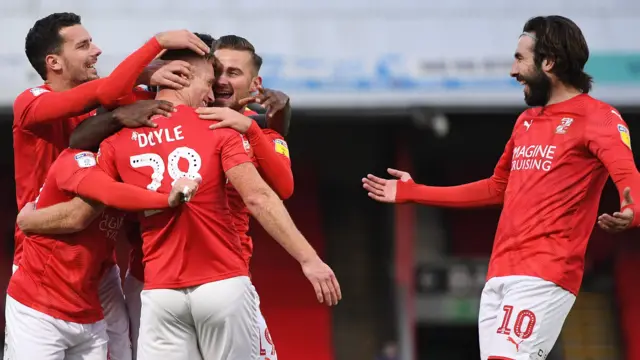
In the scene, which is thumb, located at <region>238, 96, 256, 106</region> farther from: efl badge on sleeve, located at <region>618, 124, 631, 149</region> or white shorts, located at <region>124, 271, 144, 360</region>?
efl badge on sleeve, located at <region>618, 124, 631, 149</region>

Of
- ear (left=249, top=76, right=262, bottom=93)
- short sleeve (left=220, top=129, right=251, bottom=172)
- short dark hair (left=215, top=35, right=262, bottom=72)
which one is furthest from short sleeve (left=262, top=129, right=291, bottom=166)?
short sleeve (left=220, top=129, right=251, bottom=172)

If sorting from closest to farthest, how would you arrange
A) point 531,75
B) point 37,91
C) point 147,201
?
point 147,201
point 37,91
point 531,75

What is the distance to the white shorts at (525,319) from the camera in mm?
5629

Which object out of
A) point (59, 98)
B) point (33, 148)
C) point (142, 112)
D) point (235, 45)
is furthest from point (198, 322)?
point (235, 45)

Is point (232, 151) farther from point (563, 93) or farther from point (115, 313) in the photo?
point (563, 93)

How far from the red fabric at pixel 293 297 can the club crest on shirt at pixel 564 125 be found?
41.4ft

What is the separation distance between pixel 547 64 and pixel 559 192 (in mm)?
721

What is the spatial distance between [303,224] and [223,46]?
1299cm

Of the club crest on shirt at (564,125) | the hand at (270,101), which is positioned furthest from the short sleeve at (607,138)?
the hand at (270,101)

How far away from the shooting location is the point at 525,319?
18.5ft

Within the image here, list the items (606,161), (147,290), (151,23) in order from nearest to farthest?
1. (147,290)
2. (606,161)
3. (151,23)

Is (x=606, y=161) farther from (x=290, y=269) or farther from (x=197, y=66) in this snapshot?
(x=290, y=269)

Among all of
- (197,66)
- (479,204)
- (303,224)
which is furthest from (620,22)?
(197,66)

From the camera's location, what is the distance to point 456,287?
18.3 metres
